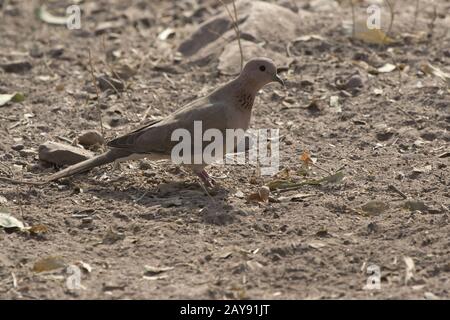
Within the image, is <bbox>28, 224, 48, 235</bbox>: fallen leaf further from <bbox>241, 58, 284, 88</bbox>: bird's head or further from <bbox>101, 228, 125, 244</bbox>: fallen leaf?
<bbox>241, 58, 284, 88</bbox>: bird's head

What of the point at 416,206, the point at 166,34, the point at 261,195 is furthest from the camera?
the point at 166,34

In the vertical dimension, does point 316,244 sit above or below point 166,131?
below

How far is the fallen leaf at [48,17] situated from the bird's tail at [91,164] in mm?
4327

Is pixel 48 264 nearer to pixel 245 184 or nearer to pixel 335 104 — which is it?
pixel 245 184

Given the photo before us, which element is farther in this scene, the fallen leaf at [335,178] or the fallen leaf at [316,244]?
the fallen leaf at [335,178]

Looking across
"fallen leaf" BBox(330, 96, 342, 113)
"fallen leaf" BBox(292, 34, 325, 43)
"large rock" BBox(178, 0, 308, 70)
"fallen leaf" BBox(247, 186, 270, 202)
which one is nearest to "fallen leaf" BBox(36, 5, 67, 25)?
"large rock" BBox(178, 0, 308, 70)

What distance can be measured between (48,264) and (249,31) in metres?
4.50

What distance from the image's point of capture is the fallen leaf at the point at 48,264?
16.7 feet

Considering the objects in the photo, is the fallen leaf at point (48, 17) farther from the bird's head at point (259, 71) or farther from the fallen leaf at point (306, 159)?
the fallen leaf at point (306, 159)

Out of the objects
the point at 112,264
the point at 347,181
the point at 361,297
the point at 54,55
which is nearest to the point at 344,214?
the point at 347,181

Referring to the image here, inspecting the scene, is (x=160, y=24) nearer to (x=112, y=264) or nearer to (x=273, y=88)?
(x=273, y=88)

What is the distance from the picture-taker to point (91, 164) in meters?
6.46

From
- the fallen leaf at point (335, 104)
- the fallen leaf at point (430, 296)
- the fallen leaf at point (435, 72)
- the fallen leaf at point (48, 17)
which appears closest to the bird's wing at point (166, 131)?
the fallen leaf at point (335, 104)

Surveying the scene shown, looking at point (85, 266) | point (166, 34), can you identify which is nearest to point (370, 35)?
point (166, 34)
